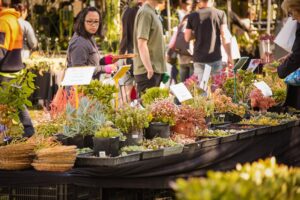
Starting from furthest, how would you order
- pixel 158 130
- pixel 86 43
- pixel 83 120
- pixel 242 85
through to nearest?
pixel 242 85 → pixel 86 43 → pixel 158 130 → pixel 83 120

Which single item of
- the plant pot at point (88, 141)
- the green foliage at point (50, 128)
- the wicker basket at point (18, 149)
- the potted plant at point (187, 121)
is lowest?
the potted plant at point (187, 121)

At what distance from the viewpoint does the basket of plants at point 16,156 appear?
4.33 meters

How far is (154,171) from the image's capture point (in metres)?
4.50

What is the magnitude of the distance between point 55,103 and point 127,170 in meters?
1.26

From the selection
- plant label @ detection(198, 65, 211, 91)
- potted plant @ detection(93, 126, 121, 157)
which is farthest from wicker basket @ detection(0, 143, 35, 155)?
plant label @ detection(198, 65, 211, 91)

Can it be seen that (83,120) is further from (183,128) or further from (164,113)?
(183,128)

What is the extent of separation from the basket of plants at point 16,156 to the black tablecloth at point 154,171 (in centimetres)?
4

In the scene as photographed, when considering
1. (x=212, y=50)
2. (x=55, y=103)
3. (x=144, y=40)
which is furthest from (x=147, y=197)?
(x=212, y=50)

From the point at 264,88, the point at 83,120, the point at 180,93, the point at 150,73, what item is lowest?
the point at 264,88

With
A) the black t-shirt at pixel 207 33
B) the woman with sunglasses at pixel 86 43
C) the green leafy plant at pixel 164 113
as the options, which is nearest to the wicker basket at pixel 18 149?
the green leafy plant at pixel 164 113

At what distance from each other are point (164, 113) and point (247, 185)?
9.33ft

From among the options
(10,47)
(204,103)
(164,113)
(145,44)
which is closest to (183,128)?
(164,113)

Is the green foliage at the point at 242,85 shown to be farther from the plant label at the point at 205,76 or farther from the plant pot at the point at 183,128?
the plant pot at the point at 183,128

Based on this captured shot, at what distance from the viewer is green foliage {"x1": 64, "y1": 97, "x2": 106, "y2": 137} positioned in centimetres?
476
